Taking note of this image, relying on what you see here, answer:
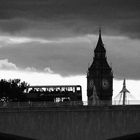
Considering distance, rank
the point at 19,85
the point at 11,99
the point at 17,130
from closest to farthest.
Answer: the point at 17,130 → the point at 11,99 → the point at 19,85

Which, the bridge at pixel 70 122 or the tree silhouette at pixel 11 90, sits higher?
the tree silhouette at pixel 11 90

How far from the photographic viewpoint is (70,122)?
4237 inches

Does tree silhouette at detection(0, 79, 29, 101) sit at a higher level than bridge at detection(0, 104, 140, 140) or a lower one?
higher

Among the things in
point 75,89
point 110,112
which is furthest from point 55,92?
point 110,112

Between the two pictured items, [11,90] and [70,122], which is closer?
[70,122]

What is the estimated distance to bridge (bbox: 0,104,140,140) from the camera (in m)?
106

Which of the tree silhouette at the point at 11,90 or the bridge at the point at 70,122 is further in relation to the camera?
the tree silhouette at the point at 11,90

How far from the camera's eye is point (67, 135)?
107 m

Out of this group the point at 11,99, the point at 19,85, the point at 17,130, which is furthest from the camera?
the point at 19,85

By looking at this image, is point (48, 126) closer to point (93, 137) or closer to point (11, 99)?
point (93, 137)

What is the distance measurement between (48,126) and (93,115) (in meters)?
5.43

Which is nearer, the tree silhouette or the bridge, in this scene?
the bridge

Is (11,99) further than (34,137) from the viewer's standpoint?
Yes

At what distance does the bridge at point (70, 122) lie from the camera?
10625 cm
